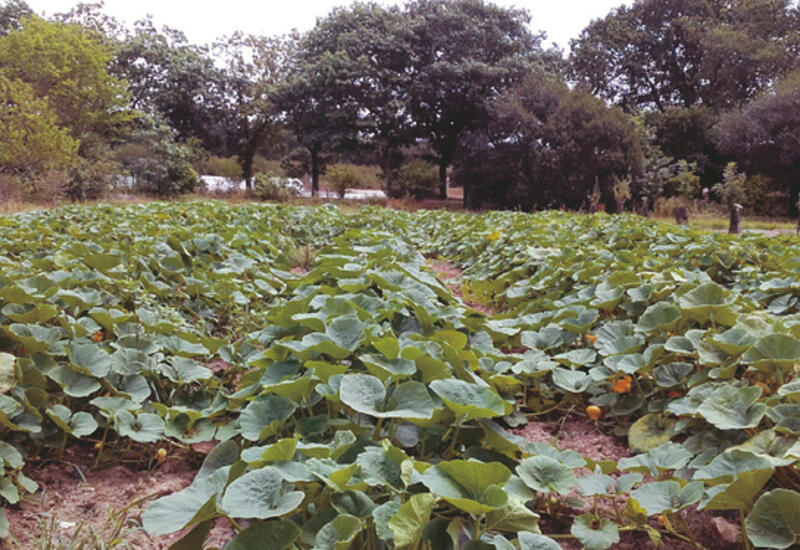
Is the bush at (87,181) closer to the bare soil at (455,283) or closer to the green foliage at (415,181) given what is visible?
the green foliage at (415,181)

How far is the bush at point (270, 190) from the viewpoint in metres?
19.2

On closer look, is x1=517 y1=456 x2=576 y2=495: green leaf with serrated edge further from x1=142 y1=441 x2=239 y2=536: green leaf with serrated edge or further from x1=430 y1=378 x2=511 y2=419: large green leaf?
x1=142 y1=441 x2=239 y2=536: green leaf with serrated edge

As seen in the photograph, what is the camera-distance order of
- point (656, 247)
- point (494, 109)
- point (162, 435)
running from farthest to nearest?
point (494, 109) → point (656, 247) → point (162, 435)

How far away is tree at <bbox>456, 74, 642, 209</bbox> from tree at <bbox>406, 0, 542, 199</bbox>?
174 cm

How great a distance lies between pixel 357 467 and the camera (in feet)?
3.76

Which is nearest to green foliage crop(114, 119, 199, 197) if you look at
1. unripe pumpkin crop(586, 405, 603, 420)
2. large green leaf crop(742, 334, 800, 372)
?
unripe pumpkin crop(586, 405, 603, 420)

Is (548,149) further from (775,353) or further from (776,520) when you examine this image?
(776,520)

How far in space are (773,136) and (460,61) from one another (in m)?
11.8

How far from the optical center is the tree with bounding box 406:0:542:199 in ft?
68.2

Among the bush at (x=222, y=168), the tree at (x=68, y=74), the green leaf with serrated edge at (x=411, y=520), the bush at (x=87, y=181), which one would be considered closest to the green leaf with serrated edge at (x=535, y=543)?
the green leaf with serrated edge at (x=411, y=520)

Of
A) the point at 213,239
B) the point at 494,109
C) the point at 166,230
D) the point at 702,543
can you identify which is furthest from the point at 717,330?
the point at 494,109

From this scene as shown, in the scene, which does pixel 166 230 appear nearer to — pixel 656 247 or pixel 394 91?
pixel 656 247

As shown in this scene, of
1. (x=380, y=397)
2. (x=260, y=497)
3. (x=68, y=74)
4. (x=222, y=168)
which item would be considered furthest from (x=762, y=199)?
(x=68, y=74)

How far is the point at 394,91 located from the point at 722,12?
18626mm
